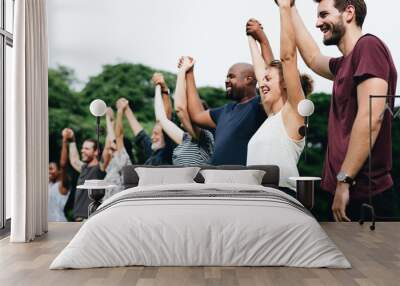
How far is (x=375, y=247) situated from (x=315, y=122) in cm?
230

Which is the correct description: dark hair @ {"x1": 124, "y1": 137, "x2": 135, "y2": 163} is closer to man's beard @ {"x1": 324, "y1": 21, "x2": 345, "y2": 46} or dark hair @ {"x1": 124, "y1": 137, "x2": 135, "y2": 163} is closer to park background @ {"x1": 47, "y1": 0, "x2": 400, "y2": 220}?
park background @ {"x1": 47, "y1": 0, "x2": 400, "y2": 220}

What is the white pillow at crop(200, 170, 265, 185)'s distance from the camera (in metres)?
6.91

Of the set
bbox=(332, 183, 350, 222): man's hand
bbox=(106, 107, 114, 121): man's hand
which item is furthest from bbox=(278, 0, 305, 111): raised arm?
bbox=(106, 107, 114, 121): man's hand

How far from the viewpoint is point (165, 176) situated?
7090 mm

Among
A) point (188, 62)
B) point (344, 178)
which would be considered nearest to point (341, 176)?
point (344, 178)

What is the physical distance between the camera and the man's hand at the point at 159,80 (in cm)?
789

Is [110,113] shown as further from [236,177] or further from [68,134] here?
[236,177]

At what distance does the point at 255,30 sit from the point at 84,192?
123 inches

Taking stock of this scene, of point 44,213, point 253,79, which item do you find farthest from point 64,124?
point 253,79

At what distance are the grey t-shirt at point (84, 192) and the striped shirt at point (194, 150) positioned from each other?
103cm

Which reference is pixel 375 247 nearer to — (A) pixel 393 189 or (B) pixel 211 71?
(A) pixel 393 189

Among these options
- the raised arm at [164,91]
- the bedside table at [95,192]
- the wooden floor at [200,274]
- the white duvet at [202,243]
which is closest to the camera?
the wooden floor at [200,274]

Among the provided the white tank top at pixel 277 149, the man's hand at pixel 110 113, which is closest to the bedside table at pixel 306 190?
the white tank top at pixel 277 149

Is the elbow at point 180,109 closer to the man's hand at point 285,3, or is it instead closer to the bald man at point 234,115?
the bald man at point 234,115
